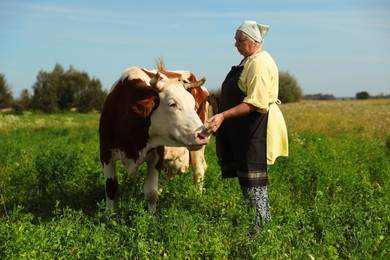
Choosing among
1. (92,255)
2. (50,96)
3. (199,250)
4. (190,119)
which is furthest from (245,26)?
(50,96)

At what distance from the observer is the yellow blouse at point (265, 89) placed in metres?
4.49

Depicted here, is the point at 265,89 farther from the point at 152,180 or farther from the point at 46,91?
the point at 46,91

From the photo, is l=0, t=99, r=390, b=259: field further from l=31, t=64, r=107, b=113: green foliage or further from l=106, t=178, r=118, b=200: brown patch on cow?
l=31, t=64, r=107, b=113: green foliage

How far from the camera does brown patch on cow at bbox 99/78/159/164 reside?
17.4ft

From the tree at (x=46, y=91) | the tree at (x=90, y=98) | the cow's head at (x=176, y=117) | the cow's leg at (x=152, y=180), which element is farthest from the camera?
the tree at (x=90, y=98)

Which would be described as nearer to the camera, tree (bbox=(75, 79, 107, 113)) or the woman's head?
the woman's head

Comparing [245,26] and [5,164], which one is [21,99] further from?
[245,26]

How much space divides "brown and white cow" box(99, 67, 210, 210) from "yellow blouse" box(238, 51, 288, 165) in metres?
0.62

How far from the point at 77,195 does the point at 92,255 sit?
3299mm

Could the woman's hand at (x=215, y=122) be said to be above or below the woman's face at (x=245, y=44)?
below

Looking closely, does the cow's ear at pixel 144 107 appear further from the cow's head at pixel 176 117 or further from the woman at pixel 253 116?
the woman at pixel 253 116

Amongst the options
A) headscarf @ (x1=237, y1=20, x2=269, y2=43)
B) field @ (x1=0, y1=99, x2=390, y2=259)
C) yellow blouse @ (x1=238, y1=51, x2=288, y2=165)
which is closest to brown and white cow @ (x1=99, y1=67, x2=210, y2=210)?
field @ (x1=0, y1=99, x2=390, y2=259)

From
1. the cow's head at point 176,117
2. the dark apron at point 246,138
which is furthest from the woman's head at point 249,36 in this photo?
the cow's head at point 176,117

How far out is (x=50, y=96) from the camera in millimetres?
44906
